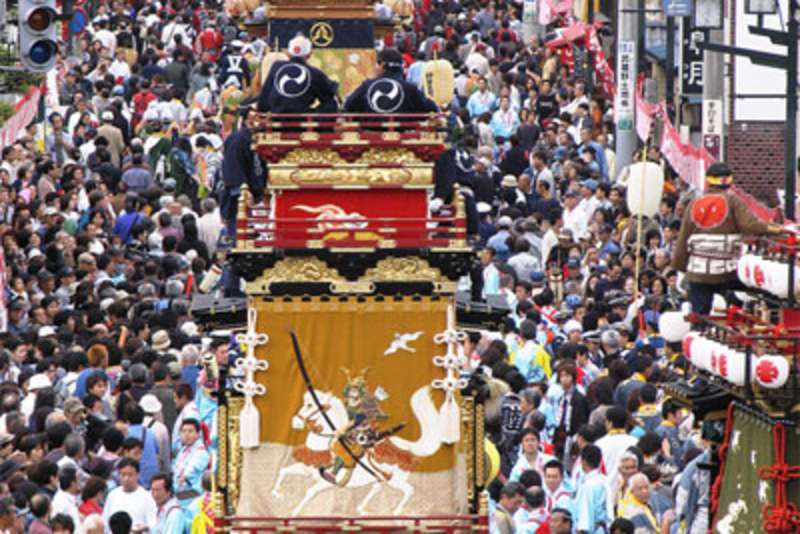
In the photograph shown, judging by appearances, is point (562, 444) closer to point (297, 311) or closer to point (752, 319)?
point (297, 311)

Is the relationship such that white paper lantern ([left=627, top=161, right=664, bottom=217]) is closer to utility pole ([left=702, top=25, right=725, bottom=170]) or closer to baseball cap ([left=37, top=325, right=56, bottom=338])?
baseball cap ([left=37, top=325, right=56, bottom=338])

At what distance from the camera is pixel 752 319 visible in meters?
17.8

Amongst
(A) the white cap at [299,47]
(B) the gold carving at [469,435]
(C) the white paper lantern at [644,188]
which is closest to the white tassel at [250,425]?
(B) the gold carving at [469,435]

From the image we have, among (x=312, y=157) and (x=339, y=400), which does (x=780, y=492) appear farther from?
(x=312, y=157)

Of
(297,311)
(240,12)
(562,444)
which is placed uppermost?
(240,12)

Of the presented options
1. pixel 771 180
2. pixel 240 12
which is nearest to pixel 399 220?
pixel 240 12

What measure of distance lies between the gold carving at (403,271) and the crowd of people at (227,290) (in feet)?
4.13

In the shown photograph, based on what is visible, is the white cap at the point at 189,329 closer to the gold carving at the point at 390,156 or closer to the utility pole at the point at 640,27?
the gold carving at the point at 390,156

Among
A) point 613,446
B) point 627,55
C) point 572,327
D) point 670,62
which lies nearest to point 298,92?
point 613,446

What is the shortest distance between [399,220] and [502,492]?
99.7 inches

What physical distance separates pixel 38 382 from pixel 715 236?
7.63 meters

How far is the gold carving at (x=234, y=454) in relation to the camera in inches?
785

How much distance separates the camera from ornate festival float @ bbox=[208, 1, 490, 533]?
19.8m

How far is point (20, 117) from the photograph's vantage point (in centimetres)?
3656
